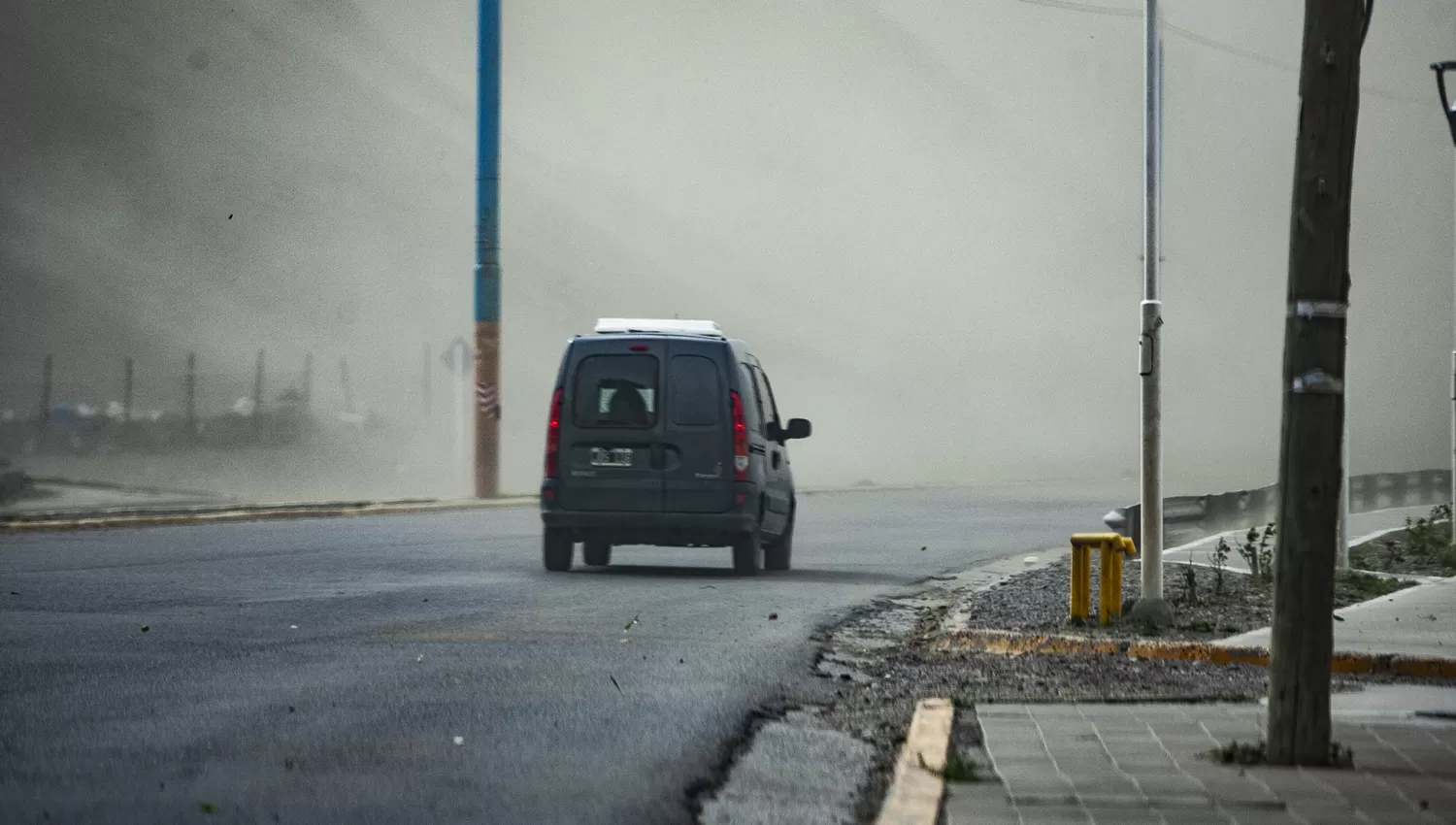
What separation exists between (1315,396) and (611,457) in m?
9.62

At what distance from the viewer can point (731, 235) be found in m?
133

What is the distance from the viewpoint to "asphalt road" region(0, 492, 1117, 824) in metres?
6.18

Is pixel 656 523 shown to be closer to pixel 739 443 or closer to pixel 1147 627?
pixel 739 443

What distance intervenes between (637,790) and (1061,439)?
3272 inches

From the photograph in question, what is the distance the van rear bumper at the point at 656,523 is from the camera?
15.6 m

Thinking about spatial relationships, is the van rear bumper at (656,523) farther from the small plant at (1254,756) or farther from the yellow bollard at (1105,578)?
the small plant at (1254,756)

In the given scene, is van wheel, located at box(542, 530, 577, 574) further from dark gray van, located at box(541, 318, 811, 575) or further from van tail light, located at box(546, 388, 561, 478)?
van tail light, located at box(546, 388, 561, 478)

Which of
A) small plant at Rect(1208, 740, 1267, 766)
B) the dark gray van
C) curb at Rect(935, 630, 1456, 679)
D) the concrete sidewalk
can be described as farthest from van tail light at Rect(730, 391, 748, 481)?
small plant at Rect(1208, 740, 1267, 766)

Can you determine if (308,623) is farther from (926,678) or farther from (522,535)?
(522,535)

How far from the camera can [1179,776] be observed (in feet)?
21.2

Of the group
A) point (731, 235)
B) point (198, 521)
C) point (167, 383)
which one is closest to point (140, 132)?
point (167, 383)

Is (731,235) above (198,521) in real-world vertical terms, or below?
above

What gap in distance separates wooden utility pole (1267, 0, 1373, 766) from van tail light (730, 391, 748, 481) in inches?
361

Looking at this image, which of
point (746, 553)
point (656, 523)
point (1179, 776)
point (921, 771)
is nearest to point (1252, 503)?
point (746, 553)
